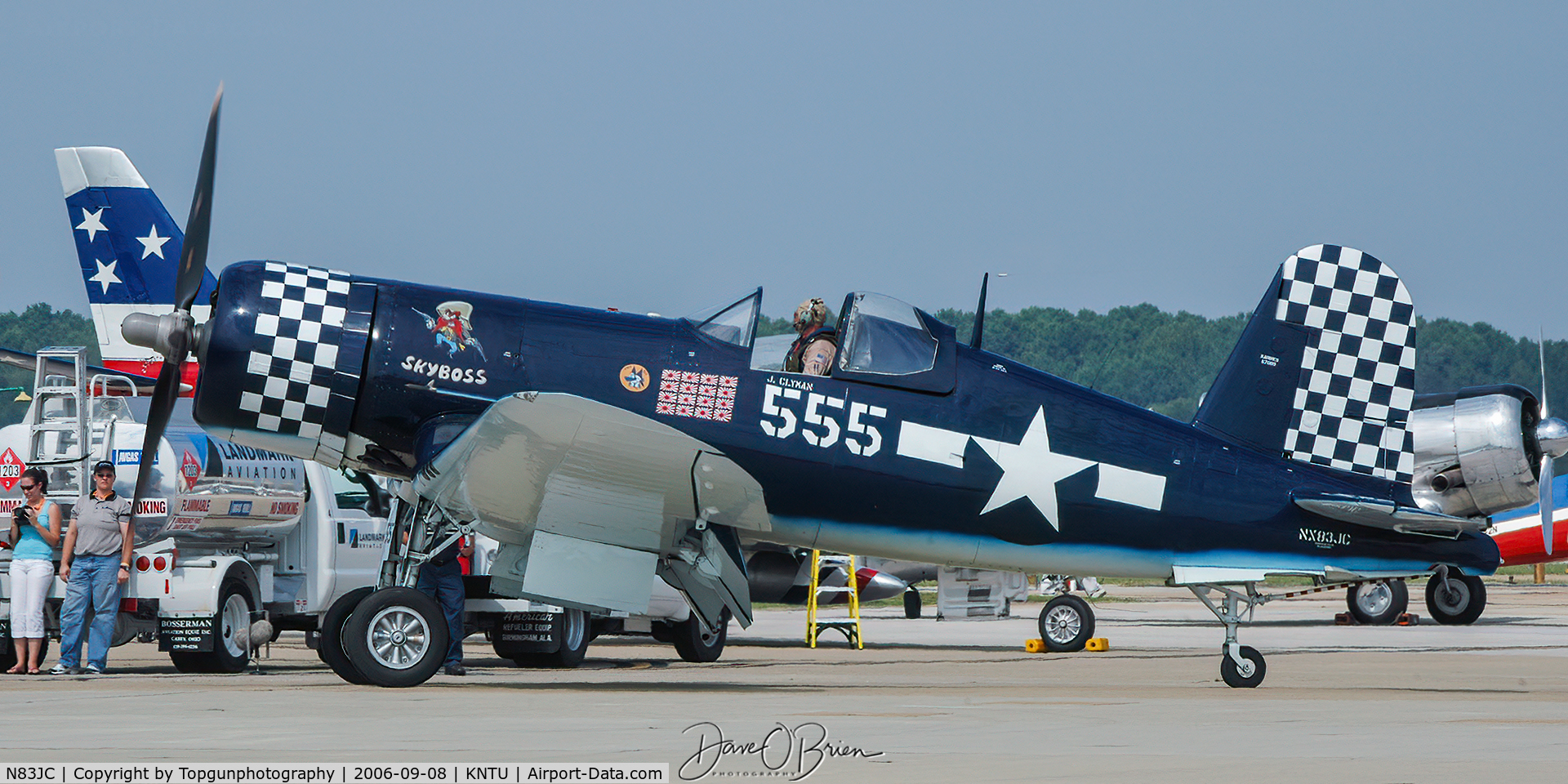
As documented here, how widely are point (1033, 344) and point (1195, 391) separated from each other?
1609cm

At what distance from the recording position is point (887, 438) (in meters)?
11.4

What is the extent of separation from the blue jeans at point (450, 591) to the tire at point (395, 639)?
91.1 inches

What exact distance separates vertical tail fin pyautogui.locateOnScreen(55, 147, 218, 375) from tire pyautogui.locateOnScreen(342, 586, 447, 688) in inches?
499

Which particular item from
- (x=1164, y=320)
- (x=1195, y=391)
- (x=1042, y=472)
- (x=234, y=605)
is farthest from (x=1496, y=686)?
(x=1164, y=320)

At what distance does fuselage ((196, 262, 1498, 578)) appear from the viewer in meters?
10.9

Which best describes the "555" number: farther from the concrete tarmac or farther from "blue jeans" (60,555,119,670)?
"blue jeans" (60,555,119,670)

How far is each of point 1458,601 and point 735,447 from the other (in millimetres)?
17680

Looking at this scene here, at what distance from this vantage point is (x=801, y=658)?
1686cm

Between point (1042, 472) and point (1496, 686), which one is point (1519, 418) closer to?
point (1496, 686)

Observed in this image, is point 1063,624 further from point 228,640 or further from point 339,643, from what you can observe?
point 339,643

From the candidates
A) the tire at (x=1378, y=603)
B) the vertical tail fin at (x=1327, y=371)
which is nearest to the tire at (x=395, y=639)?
the vertical tail fin at (x=1327, y=371)

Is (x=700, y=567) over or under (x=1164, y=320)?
under

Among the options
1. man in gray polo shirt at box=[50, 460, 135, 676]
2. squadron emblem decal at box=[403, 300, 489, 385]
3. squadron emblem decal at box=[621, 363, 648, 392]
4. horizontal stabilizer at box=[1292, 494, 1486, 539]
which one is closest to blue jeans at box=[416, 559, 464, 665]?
man in gray polo shirt at box=[50, 460, 135, 676]

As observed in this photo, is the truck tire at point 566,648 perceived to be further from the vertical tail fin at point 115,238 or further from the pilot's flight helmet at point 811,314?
the vertical tail fin at point 115,238
